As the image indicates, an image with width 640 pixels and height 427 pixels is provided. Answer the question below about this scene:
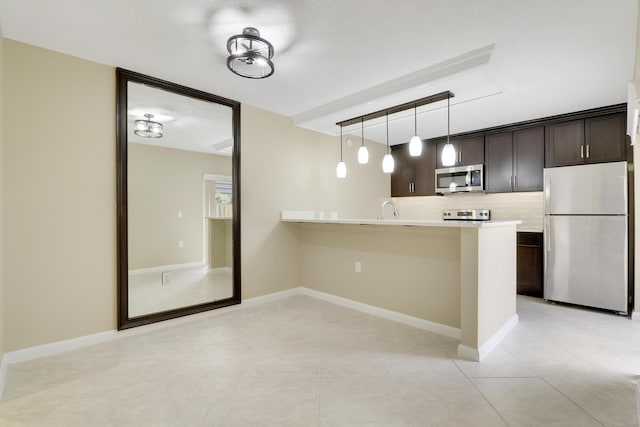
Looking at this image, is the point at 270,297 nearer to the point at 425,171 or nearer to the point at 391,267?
the point at 391,267

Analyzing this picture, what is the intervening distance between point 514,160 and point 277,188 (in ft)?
11.3

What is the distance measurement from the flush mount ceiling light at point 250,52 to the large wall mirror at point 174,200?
3.85 feet

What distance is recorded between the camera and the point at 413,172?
18.1 ft

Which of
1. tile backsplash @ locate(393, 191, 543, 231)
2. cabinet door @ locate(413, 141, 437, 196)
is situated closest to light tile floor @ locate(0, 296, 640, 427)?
tile backsplash @ locate(393, 191, 543, 231)

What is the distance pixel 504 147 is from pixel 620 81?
5.25 feet

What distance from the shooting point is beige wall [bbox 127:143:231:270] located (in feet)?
9.61

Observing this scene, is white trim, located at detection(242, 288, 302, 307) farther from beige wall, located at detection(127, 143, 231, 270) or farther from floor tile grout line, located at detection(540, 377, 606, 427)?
floor tile grout line, located at detection(540, 377, 606, 427)

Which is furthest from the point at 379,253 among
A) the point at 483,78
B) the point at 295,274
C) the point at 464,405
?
the point at 483,78

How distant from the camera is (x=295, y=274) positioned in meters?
4.25

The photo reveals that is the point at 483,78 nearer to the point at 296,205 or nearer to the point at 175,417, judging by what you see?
the point at 296,205

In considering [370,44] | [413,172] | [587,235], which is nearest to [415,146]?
[370,44]

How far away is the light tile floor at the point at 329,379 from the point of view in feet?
5.60

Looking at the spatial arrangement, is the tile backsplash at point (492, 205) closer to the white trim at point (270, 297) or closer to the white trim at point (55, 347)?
the white trim at point (270, 297)

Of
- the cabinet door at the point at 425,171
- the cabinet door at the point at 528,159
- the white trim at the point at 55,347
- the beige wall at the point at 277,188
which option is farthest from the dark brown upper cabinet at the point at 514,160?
the white trim at the point at 55,347
